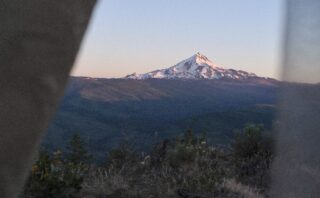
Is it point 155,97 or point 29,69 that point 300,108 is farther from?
point 155,97

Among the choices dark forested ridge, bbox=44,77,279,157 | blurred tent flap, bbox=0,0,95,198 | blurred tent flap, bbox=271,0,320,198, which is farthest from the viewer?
dark forested ridge, bbox=44,77,279,157

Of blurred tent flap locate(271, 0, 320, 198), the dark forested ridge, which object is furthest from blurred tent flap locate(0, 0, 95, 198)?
the dark forested ridge

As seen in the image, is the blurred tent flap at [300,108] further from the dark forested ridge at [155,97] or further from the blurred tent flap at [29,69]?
the dark forested ridge at [155,97]

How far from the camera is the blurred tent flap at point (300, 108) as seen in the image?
3.86 ft

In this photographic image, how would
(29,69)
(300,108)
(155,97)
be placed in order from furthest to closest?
(155,97)
(300,108)
(29,69)

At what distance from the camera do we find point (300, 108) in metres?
1.23

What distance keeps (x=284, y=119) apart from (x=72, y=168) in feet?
13.3

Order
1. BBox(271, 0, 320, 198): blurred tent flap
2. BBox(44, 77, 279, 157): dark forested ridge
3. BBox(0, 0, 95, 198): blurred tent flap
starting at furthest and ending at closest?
BBox(44, 77, 279, 157): dark forested ridge, BBox(271, 0, 320, 198): blurred tent flap, BBox(0, 0, 95, 198): blurred tent flap

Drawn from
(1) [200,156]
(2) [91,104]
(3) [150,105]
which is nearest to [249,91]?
(3) [150,105]

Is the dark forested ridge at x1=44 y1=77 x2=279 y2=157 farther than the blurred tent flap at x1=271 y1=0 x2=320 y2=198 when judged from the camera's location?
Yes

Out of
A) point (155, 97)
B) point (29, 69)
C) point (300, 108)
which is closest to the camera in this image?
point (29, 69)

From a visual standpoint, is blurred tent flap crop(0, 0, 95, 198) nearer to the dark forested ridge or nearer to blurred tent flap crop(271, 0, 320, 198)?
blurred tent flap crop(271, 0, 320, 198)

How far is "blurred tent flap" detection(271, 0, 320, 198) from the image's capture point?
1.18 m

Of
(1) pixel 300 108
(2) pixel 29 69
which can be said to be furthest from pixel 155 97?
(2) pixel 29 69
